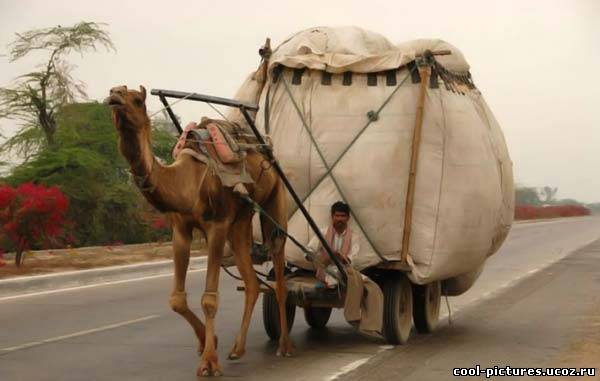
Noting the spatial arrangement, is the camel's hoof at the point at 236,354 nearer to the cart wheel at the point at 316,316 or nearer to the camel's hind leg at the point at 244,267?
the camel's hind leg at the point at 244,267

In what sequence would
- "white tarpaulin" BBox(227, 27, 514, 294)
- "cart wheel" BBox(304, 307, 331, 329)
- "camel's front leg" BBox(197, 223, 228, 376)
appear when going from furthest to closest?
"cart wheel" BBox(304, 307, 331, 329), "white tarpaulin" BBox(227, 27, 514, 294), "camel's front leg" BBox(197, 223, 228, 376)

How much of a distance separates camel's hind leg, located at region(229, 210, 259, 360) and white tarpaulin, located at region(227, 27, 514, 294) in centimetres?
101

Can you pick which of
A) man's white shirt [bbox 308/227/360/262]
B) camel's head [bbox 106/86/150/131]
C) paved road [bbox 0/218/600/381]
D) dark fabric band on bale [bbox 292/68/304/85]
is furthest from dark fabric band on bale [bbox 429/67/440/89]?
camel's head [bbox 106/86/150/131]

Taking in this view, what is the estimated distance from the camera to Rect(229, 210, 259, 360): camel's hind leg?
10172 mm

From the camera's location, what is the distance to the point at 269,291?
10852 millimetres

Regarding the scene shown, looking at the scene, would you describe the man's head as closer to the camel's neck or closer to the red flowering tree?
the camel's neck

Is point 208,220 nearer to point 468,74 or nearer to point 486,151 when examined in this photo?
point 486,151

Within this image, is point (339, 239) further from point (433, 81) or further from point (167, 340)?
point (167, 340)

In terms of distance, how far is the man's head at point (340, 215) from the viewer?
10.9 m

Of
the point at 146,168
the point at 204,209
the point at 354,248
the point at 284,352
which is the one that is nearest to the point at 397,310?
the point at 354,248

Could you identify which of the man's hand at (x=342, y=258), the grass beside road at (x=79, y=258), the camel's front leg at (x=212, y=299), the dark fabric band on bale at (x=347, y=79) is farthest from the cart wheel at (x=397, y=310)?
the grass beside road at (x=79, y=258)

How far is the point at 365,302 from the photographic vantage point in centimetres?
1075

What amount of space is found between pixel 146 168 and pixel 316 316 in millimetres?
4870

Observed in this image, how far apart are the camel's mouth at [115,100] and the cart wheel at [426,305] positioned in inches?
202
